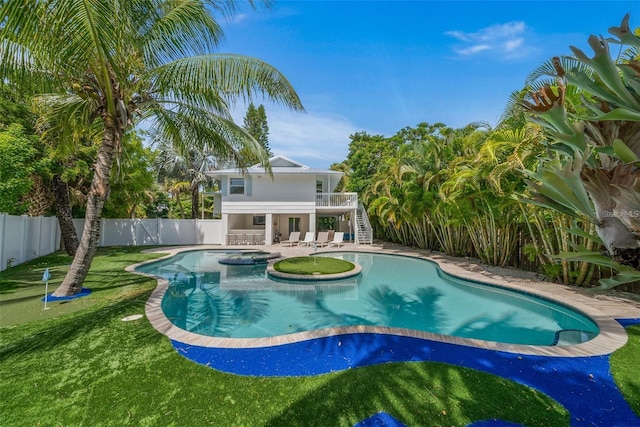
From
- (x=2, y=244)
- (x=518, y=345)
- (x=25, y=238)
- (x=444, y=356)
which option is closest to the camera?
(x=444, y=356)

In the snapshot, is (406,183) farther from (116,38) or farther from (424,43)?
(116,38)

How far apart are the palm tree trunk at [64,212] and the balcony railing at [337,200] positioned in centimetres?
1441

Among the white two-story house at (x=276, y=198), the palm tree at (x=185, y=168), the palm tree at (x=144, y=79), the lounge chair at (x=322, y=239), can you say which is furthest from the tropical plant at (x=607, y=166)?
the palm tree at (x=185, y=168)

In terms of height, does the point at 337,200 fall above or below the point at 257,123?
below

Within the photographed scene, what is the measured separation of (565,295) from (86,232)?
12.7 meters

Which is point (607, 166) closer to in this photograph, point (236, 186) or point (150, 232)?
point (236, 186)

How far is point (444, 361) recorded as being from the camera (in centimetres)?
452

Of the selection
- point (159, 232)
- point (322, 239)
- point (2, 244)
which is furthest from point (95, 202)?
point (159, 232)

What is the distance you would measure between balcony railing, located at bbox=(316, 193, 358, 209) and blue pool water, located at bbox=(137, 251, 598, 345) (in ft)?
33.6

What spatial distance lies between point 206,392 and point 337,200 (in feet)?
64.8

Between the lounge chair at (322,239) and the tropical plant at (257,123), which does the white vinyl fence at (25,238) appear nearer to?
the lounge chair at (322,239)

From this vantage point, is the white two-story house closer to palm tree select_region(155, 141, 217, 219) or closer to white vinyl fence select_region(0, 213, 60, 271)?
palm tree select_region(155, 141, 217, 219)

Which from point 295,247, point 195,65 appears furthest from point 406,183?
point 195,65

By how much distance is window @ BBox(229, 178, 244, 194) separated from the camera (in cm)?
2192
